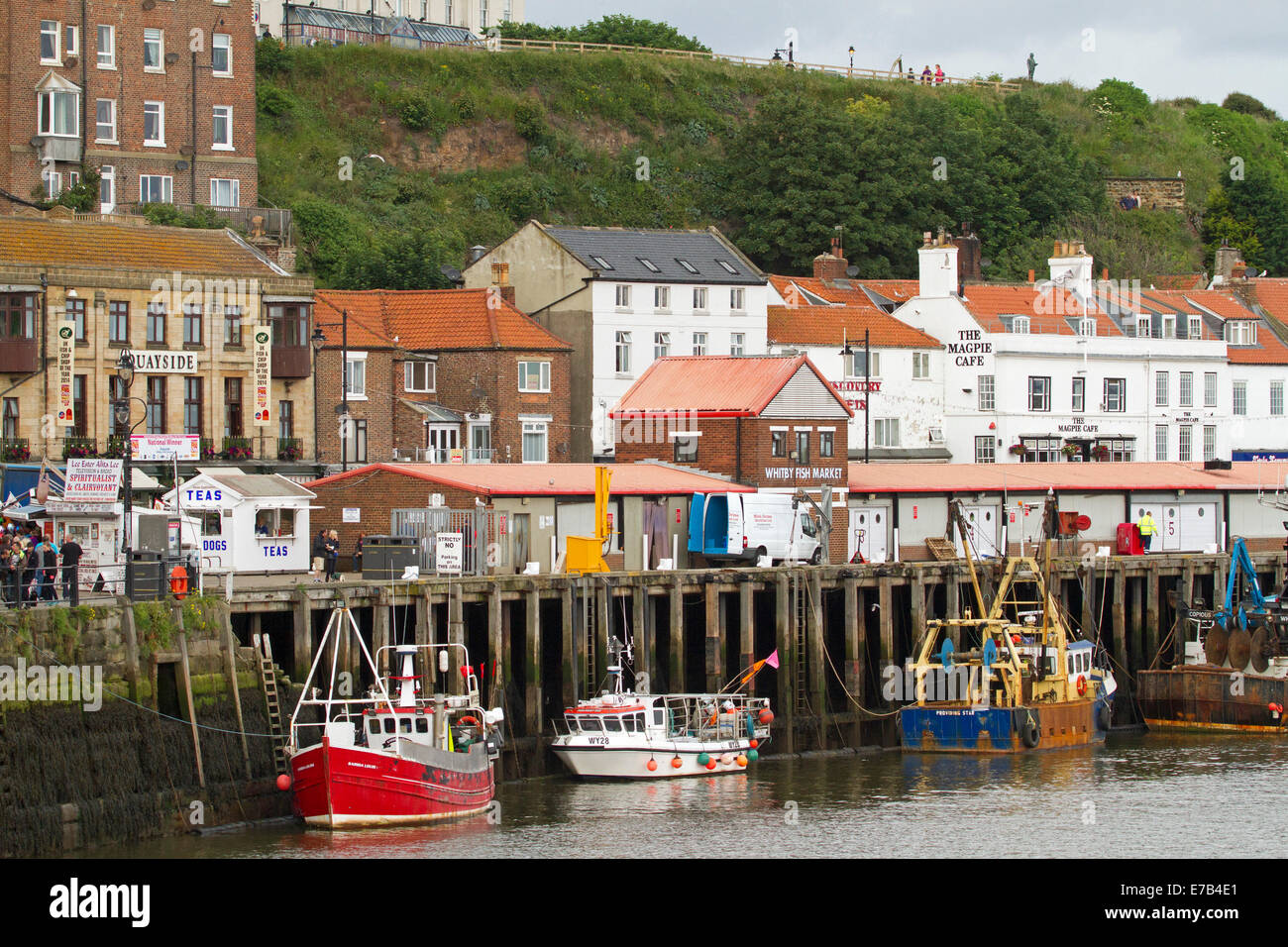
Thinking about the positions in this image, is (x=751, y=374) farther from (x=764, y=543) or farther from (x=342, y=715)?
(x=342, y=715)

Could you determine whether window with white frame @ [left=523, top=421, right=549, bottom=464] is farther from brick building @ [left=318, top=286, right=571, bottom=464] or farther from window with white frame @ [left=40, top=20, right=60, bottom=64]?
window with white frame @ [left=40, top=20, right=60, bottom=64]

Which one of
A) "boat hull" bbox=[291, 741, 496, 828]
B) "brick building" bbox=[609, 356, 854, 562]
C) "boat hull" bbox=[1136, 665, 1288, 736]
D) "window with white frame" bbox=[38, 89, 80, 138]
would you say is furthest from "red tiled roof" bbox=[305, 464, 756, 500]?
"window with white frame" bbox=[38, 89, 80, 138]

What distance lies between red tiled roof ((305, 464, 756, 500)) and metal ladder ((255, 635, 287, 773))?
40.2ft

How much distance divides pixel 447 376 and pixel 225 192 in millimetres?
16598

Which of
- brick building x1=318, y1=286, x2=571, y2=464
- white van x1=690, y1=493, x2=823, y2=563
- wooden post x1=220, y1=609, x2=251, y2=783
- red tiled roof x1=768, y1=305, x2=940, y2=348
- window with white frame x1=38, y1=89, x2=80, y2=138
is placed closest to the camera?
wooden post x1=220, y1=609, x2=251, y2=783

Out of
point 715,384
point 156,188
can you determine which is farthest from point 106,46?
point 715,384

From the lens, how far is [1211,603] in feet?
217

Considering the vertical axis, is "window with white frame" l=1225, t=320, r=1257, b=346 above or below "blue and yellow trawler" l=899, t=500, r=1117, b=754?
above

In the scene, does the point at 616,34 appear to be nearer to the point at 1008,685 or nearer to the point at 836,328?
the point at 836,328

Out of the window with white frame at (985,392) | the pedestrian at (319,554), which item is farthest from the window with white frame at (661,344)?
the pedestrian at (319,554)

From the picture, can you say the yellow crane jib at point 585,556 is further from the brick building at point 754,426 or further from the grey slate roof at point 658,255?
the grey slate roof at point 658,255

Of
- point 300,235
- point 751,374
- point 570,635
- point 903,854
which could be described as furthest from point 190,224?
point 903,854

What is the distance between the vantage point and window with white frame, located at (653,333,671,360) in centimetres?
7531

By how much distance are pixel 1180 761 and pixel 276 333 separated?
93.7ft
